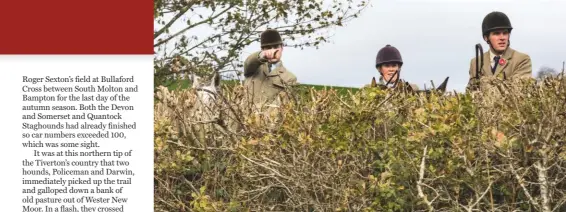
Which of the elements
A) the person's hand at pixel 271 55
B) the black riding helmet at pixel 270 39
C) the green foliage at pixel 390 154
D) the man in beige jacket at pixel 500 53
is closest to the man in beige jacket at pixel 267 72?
the person's hand at pixel 271 55

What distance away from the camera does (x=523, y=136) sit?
5.43 m

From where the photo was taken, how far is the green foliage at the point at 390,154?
17.7 feet

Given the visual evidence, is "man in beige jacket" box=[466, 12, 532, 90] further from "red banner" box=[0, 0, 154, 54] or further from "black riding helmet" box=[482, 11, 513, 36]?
"red banner" box=[0, 0, 154, 54]

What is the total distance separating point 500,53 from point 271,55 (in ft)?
6.22

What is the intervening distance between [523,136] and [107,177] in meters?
2.11

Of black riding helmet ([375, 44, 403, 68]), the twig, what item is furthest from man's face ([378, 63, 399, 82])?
the twig

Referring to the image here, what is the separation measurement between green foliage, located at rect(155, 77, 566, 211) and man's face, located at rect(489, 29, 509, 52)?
249 cm

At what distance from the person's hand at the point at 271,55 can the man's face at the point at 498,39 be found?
5.83 feet

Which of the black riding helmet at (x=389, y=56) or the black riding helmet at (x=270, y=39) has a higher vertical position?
the black riding helmet at (x=270, y=39)

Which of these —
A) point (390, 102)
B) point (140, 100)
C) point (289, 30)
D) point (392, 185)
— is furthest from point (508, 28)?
point (289, 30)

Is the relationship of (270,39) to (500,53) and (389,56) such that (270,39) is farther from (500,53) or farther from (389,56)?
(500,53)

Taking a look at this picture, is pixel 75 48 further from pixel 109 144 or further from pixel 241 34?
pixel 241 34

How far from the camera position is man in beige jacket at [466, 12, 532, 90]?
341 inches

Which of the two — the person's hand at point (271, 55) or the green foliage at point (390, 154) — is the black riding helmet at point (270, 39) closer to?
the person's hand at point (271, 55)
